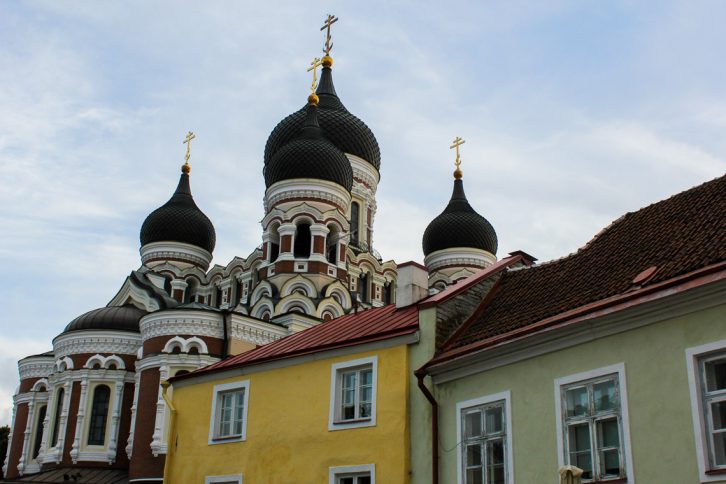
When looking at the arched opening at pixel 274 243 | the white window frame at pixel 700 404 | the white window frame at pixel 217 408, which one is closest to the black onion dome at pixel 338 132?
the arched opening at pixel 274 243

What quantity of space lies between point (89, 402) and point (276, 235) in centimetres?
1000

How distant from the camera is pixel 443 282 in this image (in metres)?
44.6

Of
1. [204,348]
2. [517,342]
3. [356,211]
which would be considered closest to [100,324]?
[204,348]

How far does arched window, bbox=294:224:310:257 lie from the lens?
36.8 m

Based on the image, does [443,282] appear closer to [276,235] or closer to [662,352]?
[276,235]

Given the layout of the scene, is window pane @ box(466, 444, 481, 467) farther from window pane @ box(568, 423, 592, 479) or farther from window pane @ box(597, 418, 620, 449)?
window pane @ box(597, 418, 620, 449)

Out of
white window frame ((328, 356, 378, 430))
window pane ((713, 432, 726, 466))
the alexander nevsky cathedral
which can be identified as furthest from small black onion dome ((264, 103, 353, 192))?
window pane ((713, 432, 726, 466))

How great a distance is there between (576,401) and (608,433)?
0.65 metres

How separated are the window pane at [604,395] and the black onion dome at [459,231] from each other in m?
34.8

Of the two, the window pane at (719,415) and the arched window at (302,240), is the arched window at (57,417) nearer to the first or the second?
the arched window at (302,240)

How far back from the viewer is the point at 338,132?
4319cm

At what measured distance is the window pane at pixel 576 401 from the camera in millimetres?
10938

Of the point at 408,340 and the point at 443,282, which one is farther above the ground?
the point at 443,282

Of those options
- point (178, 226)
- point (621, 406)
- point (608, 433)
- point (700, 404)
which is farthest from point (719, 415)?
point (178, 226)
